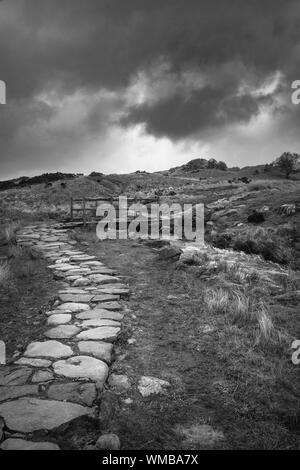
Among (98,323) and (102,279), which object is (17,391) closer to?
(98,323)

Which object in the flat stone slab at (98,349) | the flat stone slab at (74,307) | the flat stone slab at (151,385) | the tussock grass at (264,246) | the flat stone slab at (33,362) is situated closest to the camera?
the flat stone slab at (151,385)

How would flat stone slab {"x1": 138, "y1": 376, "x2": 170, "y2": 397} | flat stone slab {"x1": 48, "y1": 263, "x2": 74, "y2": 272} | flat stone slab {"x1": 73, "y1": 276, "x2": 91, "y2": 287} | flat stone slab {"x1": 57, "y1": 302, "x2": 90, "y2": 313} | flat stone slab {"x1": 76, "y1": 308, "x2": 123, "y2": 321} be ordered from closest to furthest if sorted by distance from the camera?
flat stone slab {"x1": 138, "y1": 376, "x2": 170, "y2": 397}
flat stone slab {"x1": 76, "y1": 308, "x2": 123, "y2": 321}
flat stone slab {"x1": 57, "y1": 302, "x2": 90, "y2": 313}
flat stone slab {"x1": 73, "y1": 276, "x2": 91, "y2": 287}
flat stone slab {"x1": 48, "y1": 263, "x2": 74, "y2": 272}

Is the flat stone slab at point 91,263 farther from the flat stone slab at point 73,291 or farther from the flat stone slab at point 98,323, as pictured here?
the flat stone slab at point 98,323

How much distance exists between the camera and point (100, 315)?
5.13m

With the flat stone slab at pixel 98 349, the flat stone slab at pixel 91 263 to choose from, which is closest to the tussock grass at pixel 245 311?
the flat stone slab at pixel 98 349

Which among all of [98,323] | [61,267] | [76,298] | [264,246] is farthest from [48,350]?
[264,246]

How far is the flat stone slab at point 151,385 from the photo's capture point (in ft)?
11.0

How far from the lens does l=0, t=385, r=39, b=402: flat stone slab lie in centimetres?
312

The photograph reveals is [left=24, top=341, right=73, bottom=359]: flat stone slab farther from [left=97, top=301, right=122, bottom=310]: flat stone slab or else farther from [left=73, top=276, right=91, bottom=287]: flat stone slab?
[left=73, top=276, right=91, bottom=287]: flat stone slab

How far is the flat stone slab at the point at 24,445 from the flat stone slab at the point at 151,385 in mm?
1010

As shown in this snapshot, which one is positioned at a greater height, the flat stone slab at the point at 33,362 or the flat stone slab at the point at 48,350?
the flat stone slab at the point at 48,350

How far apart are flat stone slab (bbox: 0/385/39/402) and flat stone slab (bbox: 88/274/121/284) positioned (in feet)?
11.9

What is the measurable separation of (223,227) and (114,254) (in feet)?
17.7

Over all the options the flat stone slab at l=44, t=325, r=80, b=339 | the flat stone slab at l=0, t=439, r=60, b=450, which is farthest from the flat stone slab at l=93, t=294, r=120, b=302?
the flat stone slab at l=0, t=439, r=60, b=450
